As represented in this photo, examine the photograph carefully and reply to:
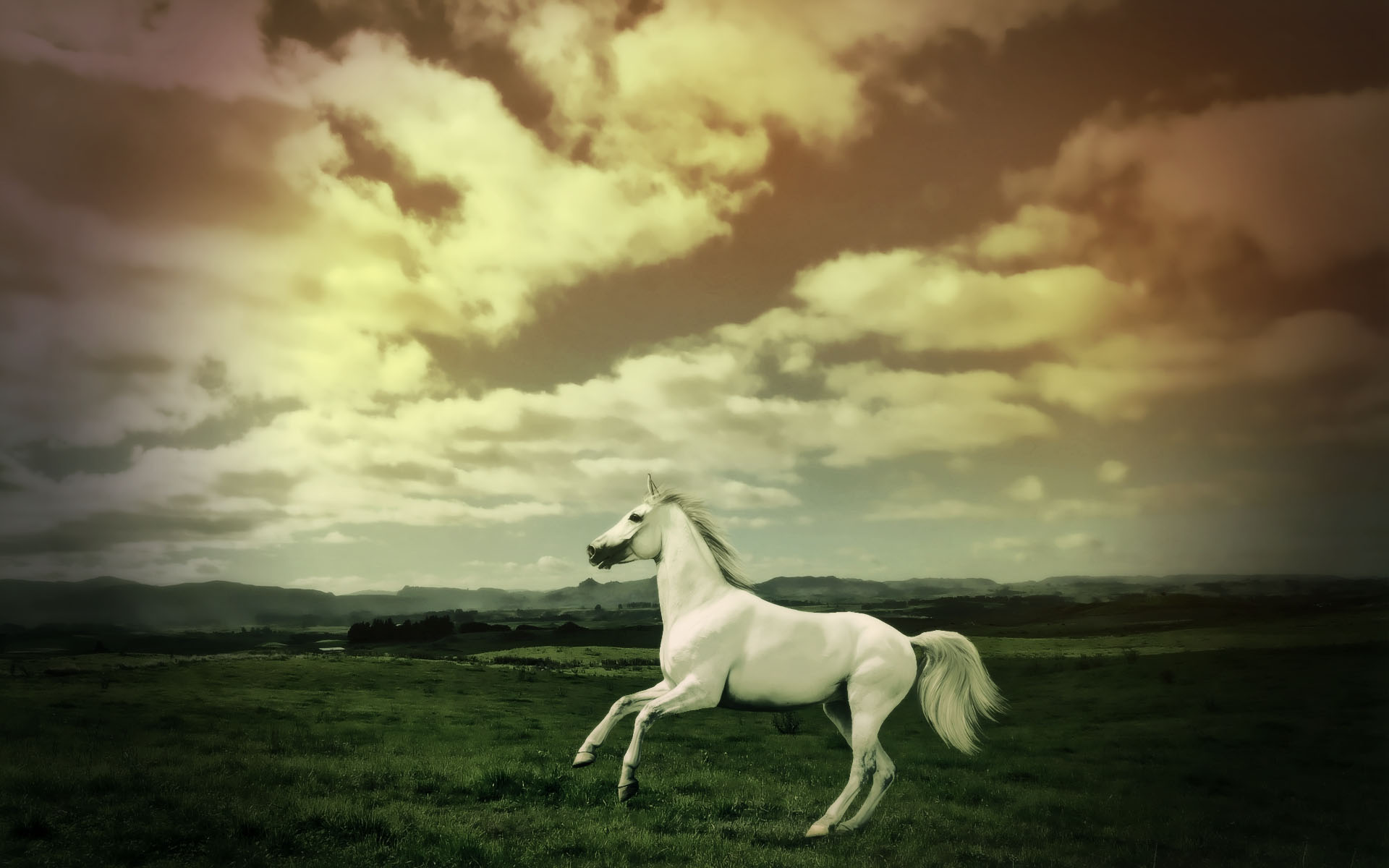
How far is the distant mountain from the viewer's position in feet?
27.9

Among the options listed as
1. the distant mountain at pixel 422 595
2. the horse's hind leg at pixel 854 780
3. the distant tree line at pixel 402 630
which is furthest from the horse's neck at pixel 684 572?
the distant tree line at pixel 402 630

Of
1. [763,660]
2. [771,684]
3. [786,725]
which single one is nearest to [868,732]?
[771,684]

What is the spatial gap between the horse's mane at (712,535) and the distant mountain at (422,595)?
7.77ft

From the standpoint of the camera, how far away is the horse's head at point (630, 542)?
5.36 meters

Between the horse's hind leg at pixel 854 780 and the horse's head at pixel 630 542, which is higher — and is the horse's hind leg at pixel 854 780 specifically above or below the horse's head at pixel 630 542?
below

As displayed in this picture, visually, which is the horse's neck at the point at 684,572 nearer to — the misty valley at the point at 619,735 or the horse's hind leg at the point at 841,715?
the horse's hind leg at the point at 841,715

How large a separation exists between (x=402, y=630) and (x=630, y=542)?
623 centimetres

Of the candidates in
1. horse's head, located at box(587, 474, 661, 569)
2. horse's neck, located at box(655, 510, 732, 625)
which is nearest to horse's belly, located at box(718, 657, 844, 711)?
horse's neck, located at box(655, 510, 732, 625)

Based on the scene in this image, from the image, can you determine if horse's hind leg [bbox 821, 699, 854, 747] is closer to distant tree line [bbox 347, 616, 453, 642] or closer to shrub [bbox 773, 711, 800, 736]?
shrub [bbox 773, 711, 800, 736]

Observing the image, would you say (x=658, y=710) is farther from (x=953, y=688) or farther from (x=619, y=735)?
(x=619, y=735)

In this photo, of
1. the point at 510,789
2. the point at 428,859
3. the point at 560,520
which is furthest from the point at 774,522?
the point at 428,859

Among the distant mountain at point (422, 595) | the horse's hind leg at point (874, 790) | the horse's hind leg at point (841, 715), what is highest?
the distant mountain at point (422, 595)

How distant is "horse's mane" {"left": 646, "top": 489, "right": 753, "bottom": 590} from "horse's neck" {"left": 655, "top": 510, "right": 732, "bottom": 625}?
0.06 m

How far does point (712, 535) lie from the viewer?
5.60m
